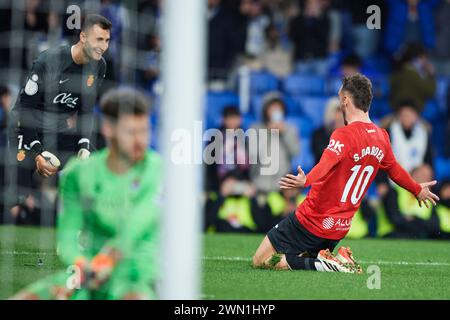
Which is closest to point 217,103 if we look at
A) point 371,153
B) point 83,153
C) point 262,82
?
point 262,82

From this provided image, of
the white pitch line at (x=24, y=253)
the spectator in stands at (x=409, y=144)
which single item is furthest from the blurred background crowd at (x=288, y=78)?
the white pitch line at (x=24, y=253)

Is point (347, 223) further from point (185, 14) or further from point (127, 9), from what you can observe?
point (127, 9)

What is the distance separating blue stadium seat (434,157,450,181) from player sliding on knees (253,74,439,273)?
6.03m

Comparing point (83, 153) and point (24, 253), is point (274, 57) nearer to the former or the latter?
point (83, 153)

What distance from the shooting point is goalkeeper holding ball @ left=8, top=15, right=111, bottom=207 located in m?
9.53

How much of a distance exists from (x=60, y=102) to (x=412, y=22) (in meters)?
7.43

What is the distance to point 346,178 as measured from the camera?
28.3 ft

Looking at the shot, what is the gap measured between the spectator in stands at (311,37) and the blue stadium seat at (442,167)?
2150 millimetres

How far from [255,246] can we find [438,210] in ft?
10.0

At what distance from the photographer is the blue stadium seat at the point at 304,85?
15672mm

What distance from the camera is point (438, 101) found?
1600 cm

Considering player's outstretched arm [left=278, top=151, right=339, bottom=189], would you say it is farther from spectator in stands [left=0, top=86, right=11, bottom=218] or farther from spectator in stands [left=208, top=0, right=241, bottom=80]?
spectator in stands [left=208, top=0, right=241, bottom=80]

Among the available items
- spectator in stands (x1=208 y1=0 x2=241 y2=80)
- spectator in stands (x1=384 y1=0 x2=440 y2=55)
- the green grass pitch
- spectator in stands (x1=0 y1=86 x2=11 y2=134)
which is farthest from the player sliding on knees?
spectator in stands (x1=384 y1=0 x2=440 y2=55)

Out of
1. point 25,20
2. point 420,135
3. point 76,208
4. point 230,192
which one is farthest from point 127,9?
point 76,208
